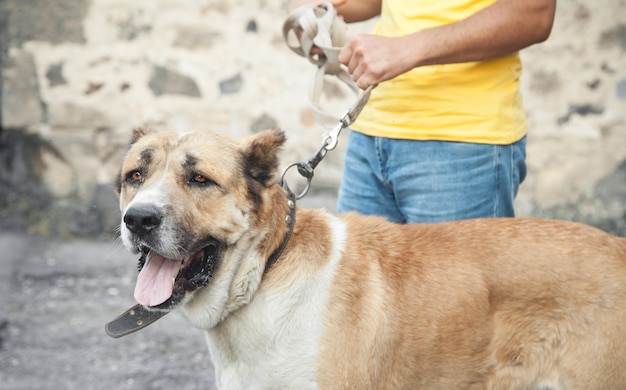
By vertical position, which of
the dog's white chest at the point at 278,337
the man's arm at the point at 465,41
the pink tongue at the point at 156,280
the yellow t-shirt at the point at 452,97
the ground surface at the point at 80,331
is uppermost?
the man's arm at the point at 465,41

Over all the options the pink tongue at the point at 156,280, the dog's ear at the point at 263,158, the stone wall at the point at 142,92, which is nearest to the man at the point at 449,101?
the dog's ear at the point at 263,158

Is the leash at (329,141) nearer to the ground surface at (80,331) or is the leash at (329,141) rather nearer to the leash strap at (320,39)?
the leash strap at (320,39)

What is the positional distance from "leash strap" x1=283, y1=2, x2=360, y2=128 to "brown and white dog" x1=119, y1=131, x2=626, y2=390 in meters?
0.58

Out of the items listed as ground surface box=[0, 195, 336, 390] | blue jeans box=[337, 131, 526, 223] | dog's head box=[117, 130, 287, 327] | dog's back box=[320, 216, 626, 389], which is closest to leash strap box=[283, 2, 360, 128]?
blue jeans box=[337, 131, 526, 223]

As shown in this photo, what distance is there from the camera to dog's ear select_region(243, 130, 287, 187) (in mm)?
2990

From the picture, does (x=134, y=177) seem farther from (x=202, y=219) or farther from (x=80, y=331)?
(x=80, y=331)

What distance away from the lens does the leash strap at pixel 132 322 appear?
2.97m

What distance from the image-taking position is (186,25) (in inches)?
282

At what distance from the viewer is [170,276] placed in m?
2.83

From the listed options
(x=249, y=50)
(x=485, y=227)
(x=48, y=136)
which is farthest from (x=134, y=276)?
(x=485, y=227)

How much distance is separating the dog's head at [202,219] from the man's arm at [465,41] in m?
0.51

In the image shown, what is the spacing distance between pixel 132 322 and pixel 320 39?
58.2 inches

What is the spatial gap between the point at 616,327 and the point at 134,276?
4649 mm

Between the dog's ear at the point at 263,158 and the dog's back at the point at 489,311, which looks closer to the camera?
the dog's back at the point at 489,311
